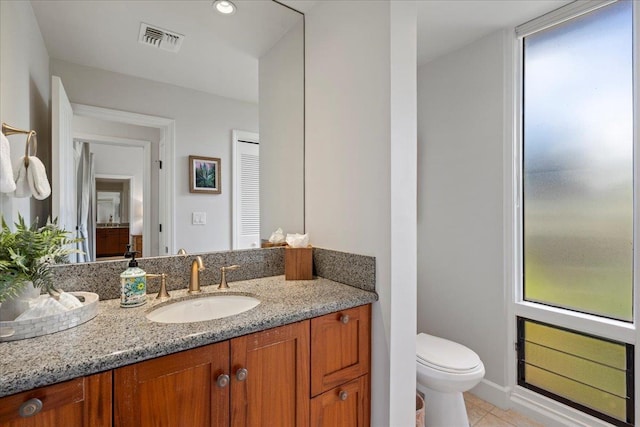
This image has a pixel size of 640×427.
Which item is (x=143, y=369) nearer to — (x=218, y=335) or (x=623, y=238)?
(x=218, y=335)

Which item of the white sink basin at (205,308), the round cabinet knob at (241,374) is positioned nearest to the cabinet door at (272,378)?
the round cabinet knob at (241,374)

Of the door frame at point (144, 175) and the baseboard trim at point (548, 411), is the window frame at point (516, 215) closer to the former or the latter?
the baseboard trim at point (548, 411)

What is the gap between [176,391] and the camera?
80cm

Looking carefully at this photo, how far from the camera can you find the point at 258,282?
1430 millimetres

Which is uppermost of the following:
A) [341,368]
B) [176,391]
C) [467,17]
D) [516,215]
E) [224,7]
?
[467,17]

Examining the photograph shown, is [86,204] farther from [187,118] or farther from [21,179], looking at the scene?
[187,118]

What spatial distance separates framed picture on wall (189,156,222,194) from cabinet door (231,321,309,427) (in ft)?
2.69

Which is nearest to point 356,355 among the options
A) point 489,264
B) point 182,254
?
point 182,254

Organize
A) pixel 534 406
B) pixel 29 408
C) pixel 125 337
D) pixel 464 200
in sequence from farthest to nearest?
pixel 464 200 → pixel 534 406 → pixel 125 337 → pixel 29 408

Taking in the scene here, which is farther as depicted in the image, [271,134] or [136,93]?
[271,134]

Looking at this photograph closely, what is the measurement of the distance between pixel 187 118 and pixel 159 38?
0.35 metres

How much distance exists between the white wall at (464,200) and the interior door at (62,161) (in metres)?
2.18

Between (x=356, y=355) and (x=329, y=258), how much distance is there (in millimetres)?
440

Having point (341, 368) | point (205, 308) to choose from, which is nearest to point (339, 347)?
point (341, 368)
